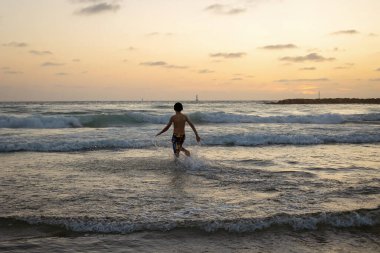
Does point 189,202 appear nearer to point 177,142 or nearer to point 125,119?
point 177,142

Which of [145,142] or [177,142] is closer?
[177,142]

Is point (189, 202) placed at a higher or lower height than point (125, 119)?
lower

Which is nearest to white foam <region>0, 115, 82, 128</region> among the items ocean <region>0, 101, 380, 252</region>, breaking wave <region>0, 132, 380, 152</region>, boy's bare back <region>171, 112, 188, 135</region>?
breaking wave <region>0, 132, 380, 152</region>

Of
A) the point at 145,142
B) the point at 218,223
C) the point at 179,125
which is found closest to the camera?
the point at 218,223

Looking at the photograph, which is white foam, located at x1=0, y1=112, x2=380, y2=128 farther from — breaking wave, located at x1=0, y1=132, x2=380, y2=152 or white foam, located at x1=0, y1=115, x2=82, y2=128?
breaking wave, located at x1=0, y1=132, x2=380, y2=152

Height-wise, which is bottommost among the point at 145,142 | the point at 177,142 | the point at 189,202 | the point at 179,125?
the point at 189,202

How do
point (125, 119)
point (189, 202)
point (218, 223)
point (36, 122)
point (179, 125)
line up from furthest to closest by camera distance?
point (125, 119) < point (36, 122) < point (179, 125) < point (189, 202) < point (218, 223)

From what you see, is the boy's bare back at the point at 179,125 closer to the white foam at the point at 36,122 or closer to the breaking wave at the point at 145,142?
the breaking wave at the point at 145,142

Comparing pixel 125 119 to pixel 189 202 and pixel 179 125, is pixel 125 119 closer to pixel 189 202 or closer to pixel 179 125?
pixel 179 125

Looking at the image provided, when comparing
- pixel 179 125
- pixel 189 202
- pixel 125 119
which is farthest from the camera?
pixel 125 119

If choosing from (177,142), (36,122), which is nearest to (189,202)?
(177,142)

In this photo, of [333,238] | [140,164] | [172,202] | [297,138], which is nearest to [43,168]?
[140,164]

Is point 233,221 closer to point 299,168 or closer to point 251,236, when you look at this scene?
point 251,236

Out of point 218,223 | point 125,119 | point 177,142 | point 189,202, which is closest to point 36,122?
point 125,119
